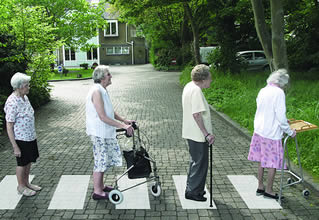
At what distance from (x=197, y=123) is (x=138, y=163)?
1.02 metres

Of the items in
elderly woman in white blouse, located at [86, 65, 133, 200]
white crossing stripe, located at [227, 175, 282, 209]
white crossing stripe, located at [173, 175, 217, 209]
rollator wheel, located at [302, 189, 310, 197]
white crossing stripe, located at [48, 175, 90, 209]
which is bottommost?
white crossing stripe, located at [48, 175, 90, 209]

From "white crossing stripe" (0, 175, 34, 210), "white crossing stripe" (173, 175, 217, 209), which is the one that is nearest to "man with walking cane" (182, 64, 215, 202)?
"white crossing stripe" (173, 175, 217, 209)

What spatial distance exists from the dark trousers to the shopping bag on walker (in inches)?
24.4

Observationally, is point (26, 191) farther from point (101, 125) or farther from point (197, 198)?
point (197, 198)

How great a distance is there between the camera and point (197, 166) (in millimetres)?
4590

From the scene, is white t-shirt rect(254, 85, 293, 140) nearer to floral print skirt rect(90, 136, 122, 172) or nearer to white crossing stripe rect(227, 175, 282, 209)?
white crossing stripe rect(227, 175, 282, 209)

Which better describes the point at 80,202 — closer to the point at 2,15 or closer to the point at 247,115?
the point at 247,115

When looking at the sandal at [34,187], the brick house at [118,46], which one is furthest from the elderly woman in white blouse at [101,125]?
the brick house at [118,46]

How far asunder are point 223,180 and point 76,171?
256 cm

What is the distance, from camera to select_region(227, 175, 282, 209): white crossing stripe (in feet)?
15.3

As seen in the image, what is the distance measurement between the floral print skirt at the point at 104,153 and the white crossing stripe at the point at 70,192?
57 centimetres

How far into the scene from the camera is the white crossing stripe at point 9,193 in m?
4.69

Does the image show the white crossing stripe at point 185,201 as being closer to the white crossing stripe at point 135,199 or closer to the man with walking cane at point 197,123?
the man with walking cane at point 197,123

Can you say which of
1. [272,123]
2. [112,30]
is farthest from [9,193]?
[112,30]
